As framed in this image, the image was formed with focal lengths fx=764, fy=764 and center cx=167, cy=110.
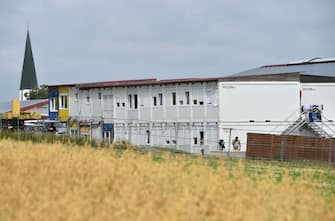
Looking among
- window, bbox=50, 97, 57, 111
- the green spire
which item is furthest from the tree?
window, bbox=50, 97, 57, 111

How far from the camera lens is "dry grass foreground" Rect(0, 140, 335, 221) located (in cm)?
908

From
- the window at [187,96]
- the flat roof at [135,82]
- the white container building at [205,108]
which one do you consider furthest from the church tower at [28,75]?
the window at [187,96]

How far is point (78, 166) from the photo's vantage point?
13562 millimetres

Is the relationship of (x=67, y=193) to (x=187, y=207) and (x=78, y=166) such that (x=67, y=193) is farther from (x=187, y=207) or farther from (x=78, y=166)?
(x=78, y=166)

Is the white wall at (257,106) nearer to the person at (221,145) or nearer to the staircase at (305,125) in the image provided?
the staircase at (305,125)

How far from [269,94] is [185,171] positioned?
47.5m

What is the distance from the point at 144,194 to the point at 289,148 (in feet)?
106

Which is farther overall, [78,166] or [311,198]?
[78,166]

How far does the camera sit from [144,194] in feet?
33.9

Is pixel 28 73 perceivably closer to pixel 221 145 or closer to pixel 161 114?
pixel 161 114

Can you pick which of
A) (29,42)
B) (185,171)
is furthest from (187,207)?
(29,42)

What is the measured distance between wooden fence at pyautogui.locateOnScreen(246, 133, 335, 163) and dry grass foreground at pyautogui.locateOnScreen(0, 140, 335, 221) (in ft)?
85.9

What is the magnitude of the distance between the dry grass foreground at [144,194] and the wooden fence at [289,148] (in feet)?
85.9

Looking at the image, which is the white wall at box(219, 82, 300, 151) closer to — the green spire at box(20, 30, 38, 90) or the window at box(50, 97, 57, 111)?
the window at box(50, 97, 57, 111)
